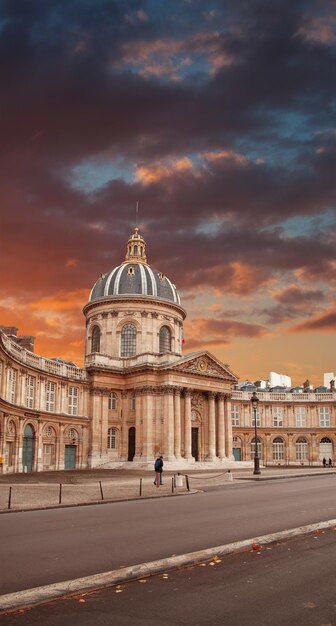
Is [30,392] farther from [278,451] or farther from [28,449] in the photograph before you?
[278,451]

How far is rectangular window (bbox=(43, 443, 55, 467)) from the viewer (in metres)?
58.0

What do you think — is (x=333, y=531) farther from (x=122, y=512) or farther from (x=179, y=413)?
(x=179, y=413)

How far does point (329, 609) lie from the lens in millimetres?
7773

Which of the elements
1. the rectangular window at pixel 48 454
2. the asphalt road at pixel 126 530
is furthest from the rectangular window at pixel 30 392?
the asphalt road at pixel 126 530

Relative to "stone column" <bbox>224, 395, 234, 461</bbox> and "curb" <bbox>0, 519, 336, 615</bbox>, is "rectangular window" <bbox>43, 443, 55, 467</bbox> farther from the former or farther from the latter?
"curb" <bbox>0, 519, 336, 615</bbox>

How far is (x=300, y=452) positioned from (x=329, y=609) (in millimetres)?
81926

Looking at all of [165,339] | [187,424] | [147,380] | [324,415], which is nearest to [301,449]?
[324,415]

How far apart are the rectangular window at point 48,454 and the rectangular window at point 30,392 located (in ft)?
17.8

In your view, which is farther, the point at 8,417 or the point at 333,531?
the point at 8,417

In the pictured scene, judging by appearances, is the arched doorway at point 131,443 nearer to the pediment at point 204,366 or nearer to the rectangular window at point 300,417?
the pediment at point 204,366

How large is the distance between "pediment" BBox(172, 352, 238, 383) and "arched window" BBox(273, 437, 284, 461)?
18.8m

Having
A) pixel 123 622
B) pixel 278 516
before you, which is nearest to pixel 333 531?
pixel 278 516

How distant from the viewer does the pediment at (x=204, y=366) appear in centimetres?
6656

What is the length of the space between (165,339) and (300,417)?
25828 millimetres
